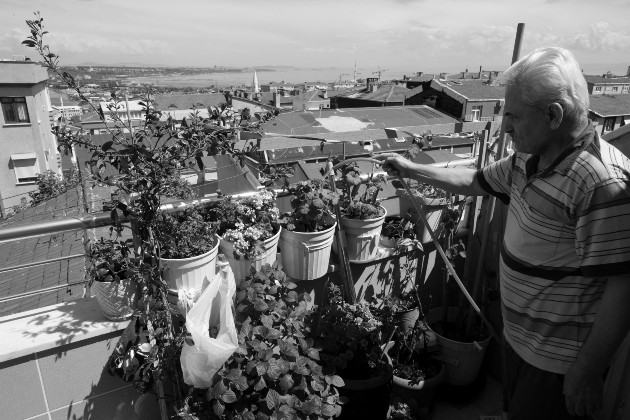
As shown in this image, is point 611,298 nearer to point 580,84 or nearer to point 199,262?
point 580,84

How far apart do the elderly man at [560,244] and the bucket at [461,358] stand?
0.85 metres

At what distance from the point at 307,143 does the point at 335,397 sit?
118 cm

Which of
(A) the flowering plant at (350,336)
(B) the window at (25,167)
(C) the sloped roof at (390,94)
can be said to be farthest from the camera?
(C) the sloped roof at (390,94)

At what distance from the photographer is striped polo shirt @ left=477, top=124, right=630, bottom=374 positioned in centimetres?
109

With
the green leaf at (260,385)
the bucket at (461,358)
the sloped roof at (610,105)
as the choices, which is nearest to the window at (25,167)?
the bucket at (461,358)

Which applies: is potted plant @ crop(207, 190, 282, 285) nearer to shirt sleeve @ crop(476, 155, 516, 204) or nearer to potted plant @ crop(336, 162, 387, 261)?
potted plant @ crop(336, 162, 387, 261)

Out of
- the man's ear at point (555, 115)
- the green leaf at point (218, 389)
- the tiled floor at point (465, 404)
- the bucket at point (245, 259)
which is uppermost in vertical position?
the man's ear at point (555, 115)

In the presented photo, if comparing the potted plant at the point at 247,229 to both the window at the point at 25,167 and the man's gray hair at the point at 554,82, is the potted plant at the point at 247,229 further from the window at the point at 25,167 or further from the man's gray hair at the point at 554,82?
the window at the point at 25,167

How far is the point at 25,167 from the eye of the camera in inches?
869

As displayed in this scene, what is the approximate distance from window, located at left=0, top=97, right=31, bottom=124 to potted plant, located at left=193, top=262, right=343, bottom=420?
82.5 feet

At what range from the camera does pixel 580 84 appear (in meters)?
1.16

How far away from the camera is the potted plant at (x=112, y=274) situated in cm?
168

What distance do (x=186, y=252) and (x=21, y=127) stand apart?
2522cm

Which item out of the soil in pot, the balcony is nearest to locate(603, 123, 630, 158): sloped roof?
the balcony
